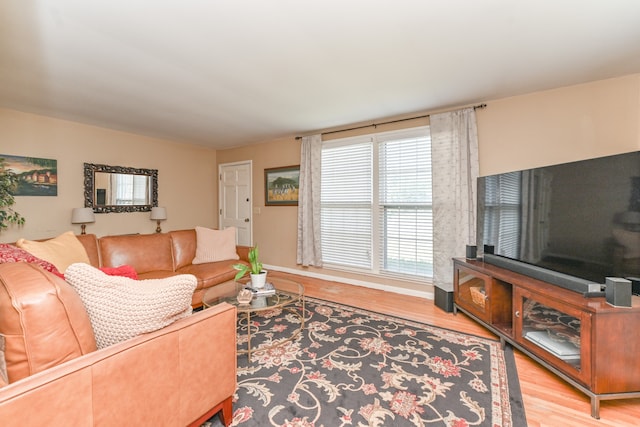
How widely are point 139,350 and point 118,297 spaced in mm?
225

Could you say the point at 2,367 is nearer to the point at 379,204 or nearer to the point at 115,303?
the point at 115,303

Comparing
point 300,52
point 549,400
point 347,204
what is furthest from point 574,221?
point 347,204

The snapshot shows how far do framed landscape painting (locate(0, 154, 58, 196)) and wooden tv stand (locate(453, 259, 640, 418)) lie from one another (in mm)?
5172

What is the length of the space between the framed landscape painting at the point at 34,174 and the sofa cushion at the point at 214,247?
1976 millimetres

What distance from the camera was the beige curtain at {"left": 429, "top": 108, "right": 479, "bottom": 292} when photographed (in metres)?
3.13

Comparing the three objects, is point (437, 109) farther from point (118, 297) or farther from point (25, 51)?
point (25, 51)

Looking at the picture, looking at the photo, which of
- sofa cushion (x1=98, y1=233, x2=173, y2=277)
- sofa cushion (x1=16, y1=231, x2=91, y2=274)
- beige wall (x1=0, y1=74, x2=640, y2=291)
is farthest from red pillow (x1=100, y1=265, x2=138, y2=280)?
beige wall (x1=0, y1=74, x2=640, y2=291)

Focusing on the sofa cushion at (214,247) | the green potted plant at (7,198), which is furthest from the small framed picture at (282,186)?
the green potted plant at (7,198)

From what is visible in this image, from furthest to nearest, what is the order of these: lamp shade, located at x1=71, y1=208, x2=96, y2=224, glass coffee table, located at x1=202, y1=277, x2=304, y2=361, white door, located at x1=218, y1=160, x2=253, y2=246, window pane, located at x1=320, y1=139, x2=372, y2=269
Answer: white door, located at x1=218, y1=160, x2=253, y2=246
window pane, located at x1=320, y1=139, x2=372, y2=269
lamp shade, located at x1=71, y1=208, x2=96, y2=224
glass coffee table, located at x1=202, y1=277, x2=304, y2=361

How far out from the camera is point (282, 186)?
4.81 metres

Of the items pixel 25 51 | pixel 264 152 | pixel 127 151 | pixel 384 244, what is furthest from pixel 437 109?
pixel 127 151

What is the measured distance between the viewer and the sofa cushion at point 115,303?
1.12m

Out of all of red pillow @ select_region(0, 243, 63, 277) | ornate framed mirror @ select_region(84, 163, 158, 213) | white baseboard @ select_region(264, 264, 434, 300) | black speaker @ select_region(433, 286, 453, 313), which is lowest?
white baseboard @ select_region(264, 264, 434, 300)

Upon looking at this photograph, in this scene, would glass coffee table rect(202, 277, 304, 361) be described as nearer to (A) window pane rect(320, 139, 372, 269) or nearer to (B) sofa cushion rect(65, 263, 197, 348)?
(B) sofa cushion rect(65, 263, 197, 348)
